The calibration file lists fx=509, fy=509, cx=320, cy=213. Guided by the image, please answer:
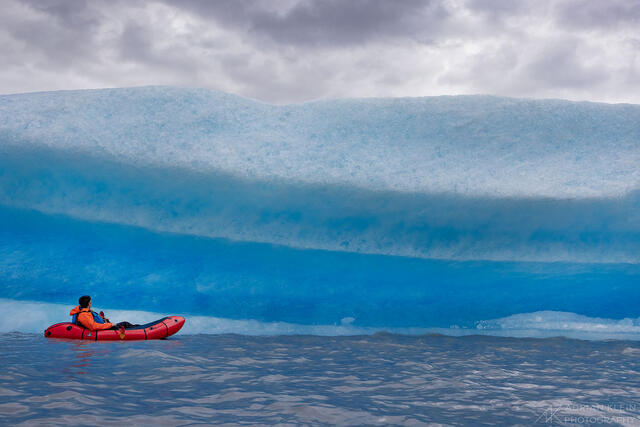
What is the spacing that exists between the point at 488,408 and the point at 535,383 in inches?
37.7

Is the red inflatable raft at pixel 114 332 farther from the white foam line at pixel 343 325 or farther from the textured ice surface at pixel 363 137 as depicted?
the textured ice surface at pixel 363 137

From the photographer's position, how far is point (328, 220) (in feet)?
21.6

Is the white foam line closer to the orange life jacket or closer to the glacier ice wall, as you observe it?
the glacier ice wall

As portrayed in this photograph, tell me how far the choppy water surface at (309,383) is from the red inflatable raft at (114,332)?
0.13m

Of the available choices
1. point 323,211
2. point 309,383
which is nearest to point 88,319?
point 323,211

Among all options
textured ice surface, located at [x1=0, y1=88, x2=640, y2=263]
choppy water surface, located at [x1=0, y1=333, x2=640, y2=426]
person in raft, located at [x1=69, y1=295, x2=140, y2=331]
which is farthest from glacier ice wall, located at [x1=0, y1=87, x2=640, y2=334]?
choppy water surface, located at [x1=0, y1=333, x2=640, y2=426]

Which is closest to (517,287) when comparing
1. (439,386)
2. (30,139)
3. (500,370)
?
(500,370)

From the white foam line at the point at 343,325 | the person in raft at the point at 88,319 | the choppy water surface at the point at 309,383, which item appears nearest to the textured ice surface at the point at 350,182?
the white foam line at the point at 343,325

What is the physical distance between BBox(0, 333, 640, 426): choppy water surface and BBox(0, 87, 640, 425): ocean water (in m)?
0.66

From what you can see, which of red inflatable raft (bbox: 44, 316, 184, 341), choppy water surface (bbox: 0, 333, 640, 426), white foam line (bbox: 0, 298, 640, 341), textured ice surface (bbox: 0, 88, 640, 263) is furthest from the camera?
textured ice surface (bbox: 0, 88, 640, 263)

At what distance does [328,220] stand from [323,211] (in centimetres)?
15

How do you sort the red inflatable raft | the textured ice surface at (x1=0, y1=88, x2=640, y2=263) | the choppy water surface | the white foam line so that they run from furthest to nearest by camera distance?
the textured ice surface at (x1=0, y1=88, x2=640, y2=263), the white foam line, the red inflatable raft, the choppy water surface

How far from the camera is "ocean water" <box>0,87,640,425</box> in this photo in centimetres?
633

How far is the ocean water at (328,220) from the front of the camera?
633cm
